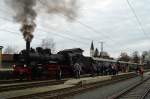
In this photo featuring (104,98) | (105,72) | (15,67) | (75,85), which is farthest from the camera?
(105,72)

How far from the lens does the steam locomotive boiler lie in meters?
32.5

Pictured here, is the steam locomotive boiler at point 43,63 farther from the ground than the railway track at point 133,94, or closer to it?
farther from the ground

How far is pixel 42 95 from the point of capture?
20094 mm

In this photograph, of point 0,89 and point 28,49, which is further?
point 28,49

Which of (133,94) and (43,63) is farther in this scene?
(43,63)

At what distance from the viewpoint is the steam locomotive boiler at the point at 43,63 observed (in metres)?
32.5

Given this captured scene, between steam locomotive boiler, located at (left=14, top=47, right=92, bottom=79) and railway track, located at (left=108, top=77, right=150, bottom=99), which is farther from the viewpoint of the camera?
steam locomotive boiler, located at (left=14, top=47, right=92, bottom=79)

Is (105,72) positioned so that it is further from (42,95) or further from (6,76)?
(42,95)

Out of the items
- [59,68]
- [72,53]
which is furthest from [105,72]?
[59,68]

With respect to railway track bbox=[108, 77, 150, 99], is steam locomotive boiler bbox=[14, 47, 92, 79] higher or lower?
higher

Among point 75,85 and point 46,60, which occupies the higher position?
point 46,60

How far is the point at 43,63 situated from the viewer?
35.0 meters

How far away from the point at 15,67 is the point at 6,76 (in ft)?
16.3

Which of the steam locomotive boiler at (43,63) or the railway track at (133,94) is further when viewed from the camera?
the steam locomotive boiler at (43,63)
